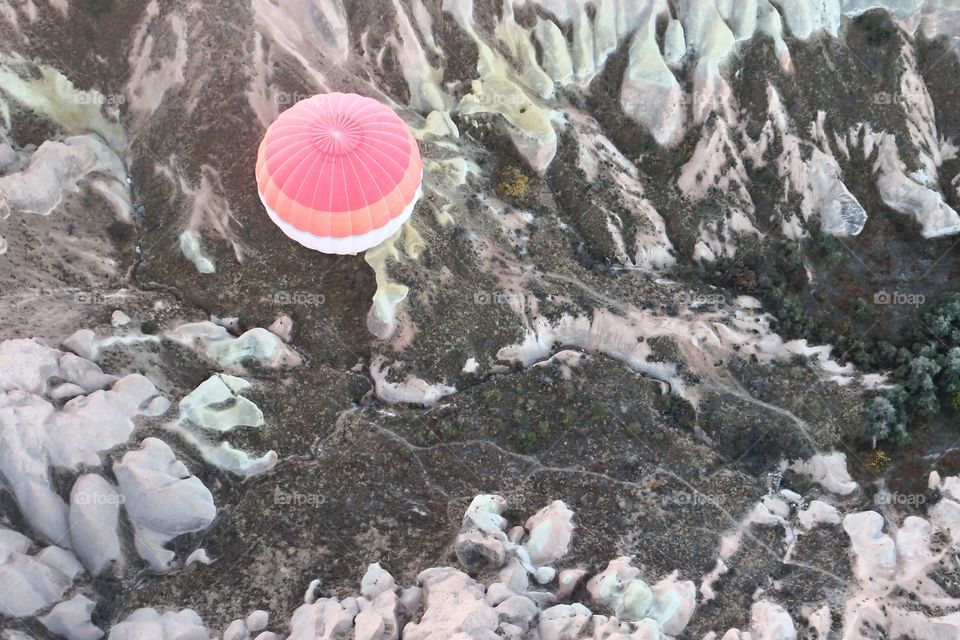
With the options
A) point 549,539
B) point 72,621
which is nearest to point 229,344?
point 72,621

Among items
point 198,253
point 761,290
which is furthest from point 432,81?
point 761,290

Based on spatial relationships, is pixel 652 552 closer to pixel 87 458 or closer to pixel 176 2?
pixel 87 458

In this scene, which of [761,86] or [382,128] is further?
[761,86]

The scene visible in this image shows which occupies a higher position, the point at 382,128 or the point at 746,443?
the point at 382,128

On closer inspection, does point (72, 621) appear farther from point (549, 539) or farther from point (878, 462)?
point (878, 462)

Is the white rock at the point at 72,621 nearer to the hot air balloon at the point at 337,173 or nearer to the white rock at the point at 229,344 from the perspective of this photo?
the white rock at the point at 229,344

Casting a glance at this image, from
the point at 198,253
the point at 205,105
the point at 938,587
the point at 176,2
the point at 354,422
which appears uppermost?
the point at 176,2

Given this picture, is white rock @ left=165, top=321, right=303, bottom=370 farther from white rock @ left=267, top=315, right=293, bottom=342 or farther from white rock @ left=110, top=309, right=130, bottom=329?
white rock @ left=110, top=309, right=130, bottom=329

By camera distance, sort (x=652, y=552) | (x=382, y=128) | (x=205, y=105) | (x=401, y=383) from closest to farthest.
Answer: (x=652, y=552) → (x=382, y=128) → (x=401, y=383) → (x=205, y=105)
